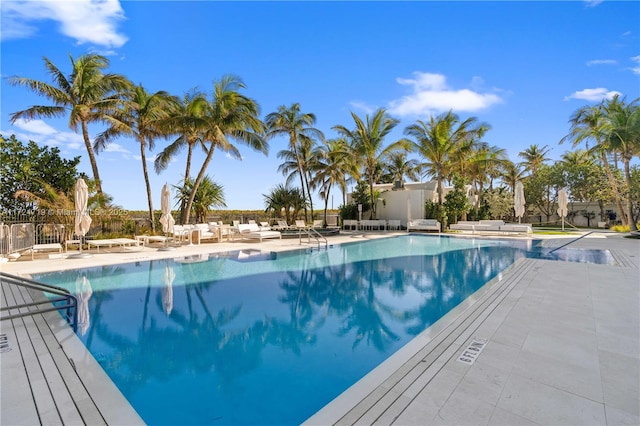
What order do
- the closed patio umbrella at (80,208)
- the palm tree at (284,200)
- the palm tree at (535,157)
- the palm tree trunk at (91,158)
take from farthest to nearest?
1. the palm tree at (535,157)
2. the palm tree at (284,200)
3. the palm tree trunk at (91,158)
4. the closed patio umbrella at (80,208)

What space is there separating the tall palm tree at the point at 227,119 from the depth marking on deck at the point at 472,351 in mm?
A: 15437

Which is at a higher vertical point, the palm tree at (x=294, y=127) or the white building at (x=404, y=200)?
the palm tree at (x=294, y=127)

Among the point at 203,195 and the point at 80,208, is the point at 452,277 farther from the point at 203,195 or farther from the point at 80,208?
the point at 203,195

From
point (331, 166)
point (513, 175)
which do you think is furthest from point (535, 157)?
point (331, 166)

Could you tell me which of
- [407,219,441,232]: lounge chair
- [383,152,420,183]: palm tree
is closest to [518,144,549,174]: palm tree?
[383,152,420,183]: palm tree

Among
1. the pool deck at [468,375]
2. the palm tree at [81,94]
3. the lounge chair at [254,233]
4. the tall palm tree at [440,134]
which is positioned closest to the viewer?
the pool deck at [468,375]

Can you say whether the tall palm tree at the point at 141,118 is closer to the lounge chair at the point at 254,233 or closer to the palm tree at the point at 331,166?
the lounge chair at the point at 254,233

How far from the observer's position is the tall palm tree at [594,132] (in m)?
18.7

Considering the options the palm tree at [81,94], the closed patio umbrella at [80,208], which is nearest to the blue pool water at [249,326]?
the closed patio umbrella at [80,208]

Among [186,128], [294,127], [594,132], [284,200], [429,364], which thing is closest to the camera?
[429,364]

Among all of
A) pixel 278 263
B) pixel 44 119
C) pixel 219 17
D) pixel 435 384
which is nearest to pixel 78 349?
pixel 435 384

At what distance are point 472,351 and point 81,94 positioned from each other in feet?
59.6

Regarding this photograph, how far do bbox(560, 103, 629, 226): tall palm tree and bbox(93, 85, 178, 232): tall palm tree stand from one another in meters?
24.6

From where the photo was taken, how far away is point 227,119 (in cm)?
1641
